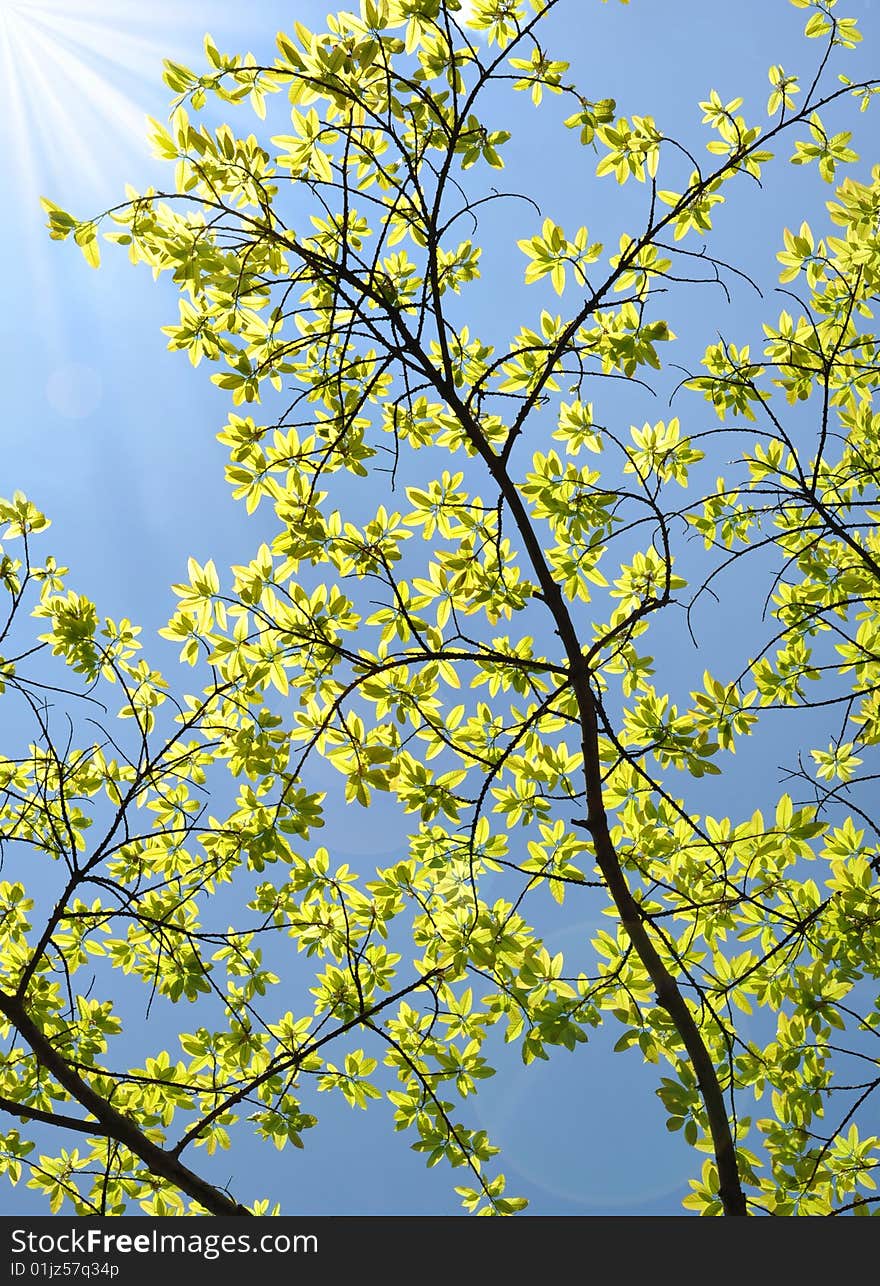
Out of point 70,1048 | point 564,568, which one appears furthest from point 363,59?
point 70,1048

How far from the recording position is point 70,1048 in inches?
150

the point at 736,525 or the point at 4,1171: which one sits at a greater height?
the point at 736,525

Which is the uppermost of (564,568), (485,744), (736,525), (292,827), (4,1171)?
(736,525)

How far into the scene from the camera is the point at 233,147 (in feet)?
8.73

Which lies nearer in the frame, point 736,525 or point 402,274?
point 402,274

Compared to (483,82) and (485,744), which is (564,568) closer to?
(485,744)

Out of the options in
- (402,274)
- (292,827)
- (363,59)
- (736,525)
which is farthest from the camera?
(736,525)

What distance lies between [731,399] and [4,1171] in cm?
470
